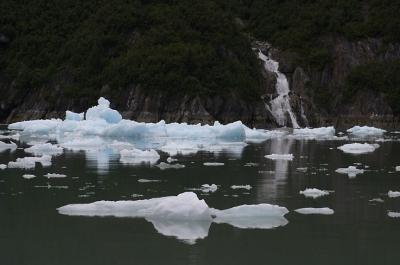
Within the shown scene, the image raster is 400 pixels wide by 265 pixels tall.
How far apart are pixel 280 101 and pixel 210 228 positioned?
2587 inches

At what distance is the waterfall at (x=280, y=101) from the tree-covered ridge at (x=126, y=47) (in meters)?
2.56

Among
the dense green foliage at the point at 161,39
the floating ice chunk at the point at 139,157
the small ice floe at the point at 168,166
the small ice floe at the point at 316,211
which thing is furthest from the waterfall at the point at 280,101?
the small ice floe at the point at 316,211

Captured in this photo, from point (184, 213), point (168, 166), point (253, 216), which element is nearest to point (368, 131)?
point (168, 166)

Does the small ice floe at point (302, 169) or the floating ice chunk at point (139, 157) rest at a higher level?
the floating ice chunk at point (139, 157)

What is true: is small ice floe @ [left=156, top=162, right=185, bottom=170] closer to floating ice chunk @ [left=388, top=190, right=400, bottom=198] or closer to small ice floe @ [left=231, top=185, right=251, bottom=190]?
small ice floe @ [left=231, top=185, right=251, bottom=190]

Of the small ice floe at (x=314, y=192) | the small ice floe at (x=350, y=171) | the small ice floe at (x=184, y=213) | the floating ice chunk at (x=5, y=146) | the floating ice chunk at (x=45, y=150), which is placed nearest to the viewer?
the small ice floe at (x=184, y=213)

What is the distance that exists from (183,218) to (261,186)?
16.7 feet

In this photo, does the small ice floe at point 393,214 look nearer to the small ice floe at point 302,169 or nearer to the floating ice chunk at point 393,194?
the floating ice chunk at point 393,194

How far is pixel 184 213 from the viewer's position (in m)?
10.6

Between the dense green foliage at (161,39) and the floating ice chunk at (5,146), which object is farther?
the dense green foliage at (161,39)

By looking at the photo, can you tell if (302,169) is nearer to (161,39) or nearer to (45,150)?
(45,150)

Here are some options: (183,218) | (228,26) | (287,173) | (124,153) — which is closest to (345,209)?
(183,218)

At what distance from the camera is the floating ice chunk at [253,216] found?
35.6ft

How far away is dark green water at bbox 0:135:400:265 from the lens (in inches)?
348
